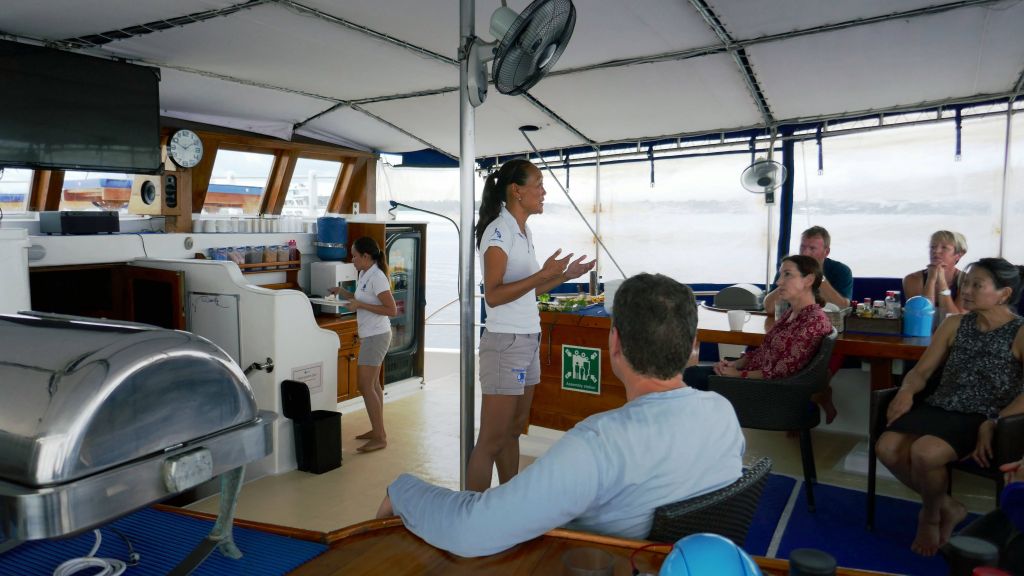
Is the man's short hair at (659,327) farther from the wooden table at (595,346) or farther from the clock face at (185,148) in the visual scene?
the clock face at (185,148)

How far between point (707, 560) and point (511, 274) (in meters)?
1.84

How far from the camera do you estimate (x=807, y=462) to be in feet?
11.4

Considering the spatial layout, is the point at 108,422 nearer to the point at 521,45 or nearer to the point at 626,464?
the point at 626,464

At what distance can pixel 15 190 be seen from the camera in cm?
486

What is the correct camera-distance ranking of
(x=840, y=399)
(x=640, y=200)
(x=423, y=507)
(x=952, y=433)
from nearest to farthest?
(x=423, y=507), (x=952, y=433), (x=840, y=399), (x=640, y=200)

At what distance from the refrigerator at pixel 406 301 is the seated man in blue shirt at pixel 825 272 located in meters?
3.51

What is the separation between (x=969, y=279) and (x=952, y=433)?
68cm

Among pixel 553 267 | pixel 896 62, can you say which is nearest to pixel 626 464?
pixel 553 267

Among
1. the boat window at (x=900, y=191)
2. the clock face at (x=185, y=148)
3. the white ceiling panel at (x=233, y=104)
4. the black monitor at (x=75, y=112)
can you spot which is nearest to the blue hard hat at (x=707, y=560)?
the black monitor at (x=75, y=112)

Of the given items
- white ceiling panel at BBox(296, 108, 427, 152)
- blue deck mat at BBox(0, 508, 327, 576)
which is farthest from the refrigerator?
blue deck mat at BBox(0, 508, 327, 576)

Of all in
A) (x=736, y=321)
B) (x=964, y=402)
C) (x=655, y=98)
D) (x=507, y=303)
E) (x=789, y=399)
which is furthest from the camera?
(x=655, y=98)

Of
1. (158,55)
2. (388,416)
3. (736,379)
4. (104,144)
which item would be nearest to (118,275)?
(104,144)

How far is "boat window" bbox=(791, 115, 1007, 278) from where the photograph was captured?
598cm

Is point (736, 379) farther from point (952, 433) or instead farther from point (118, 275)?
point (118, 275)
